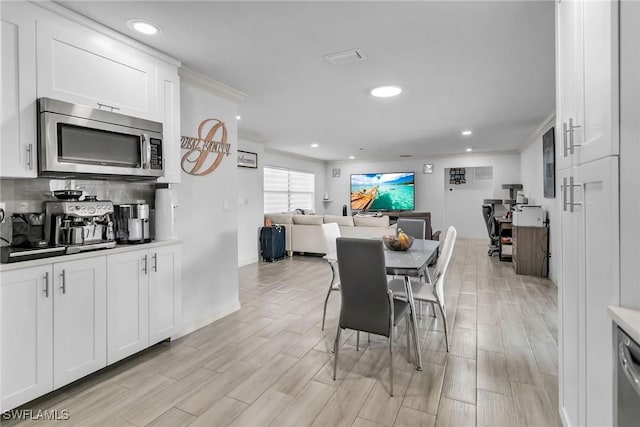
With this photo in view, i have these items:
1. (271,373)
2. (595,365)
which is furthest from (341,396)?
(595,365)

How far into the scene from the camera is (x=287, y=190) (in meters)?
8.38

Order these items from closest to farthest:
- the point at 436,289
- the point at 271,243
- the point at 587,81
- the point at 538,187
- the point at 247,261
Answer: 1. the point at 587,81
2. the point at 436,289
3. the point at 538,187
4. the point at 247,261
5. the point at 271,243

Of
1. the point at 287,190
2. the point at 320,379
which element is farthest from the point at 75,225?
the point at 287,190

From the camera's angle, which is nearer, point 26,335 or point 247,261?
point 26,335

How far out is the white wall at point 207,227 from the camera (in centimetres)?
301

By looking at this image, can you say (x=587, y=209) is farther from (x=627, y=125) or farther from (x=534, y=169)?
(x=534, y=169)

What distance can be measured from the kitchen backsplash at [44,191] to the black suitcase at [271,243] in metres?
3.50

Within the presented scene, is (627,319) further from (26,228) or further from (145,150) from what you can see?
(26,228)

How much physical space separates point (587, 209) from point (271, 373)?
205 cm

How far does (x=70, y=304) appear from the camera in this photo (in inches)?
78.5

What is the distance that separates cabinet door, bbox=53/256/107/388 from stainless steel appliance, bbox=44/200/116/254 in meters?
0.11

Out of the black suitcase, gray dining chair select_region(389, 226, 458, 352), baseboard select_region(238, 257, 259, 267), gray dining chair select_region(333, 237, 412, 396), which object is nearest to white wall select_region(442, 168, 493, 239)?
the black suitcase

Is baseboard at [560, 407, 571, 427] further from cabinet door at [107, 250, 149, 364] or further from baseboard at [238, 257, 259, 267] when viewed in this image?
baseboard at [238, 257, 259, 267]

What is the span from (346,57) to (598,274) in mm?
2237
